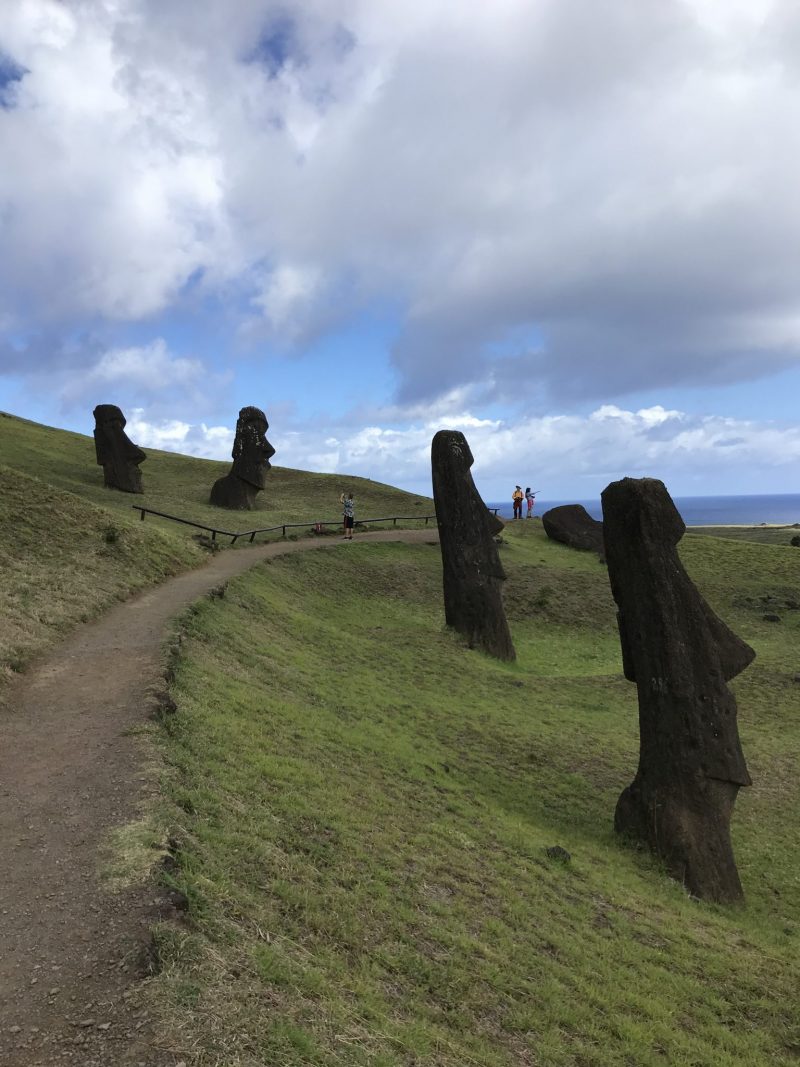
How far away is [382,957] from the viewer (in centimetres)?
656

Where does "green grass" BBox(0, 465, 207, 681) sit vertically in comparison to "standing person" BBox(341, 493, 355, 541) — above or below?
below

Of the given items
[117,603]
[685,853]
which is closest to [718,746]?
[685,853]

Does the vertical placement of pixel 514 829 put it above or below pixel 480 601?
below

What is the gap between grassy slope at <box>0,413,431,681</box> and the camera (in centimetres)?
1588

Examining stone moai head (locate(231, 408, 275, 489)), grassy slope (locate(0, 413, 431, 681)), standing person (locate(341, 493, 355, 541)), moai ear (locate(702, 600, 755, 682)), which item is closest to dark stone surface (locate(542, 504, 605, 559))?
grassy slope (locate(0, 413, 431, 681))

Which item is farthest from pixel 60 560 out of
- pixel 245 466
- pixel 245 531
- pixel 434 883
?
pixel 245 466

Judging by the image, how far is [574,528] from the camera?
4356 cm

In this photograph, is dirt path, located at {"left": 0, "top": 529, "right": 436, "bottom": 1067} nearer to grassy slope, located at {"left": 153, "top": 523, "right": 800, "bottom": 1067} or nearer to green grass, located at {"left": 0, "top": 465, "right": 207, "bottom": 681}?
grassy slope, located at {"left": 153, "top": 523, "right": 800, "bottom": 1067}

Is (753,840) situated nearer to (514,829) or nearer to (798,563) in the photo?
(514,829)

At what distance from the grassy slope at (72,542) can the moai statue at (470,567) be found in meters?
9.65

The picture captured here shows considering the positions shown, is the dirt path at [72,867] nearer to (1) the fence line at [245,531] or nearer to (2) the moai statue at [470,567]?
(2) the moai statue at [470,567]

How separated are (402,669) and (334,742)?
791 cm

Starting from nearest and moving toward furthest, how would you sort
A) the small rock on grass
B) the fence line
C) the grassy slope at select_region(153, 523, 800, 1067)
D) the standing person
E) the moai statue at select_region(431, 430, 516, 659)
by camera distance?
1. the grassy slope at select_region(153, 523, 800, 1067)
2. the small rock on grass
3. the moai statue at select_region(431, 430, 516, 659)
4. the fence line
5. the standing person

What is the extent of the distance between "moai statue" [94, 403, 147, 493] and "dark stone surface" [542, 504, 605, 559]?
25.4 meters
